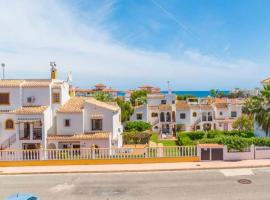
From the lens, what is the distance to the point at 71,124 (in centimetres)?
3434

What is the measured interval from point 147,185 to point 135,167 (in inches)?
159

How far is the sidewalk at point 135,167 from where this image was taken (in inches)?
826

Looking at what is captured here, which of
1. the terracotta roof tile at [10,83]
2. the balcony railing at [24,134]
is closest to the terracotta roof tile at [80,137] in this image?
the balcony railing at [24,134]

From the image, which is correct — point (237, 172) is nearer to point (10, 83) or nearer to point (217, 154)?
point (217, 154)

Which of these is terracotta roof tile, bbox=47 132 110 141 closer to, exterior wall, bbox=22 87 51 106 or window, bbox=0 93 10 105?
exterior wall, bbox=22 87 51 106

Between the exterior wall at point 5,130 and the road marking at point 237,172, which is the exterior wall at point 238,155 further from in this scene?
the exterior wall at point 5,130

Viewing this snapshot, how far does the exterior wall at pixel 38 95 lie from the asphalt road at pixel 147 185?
1459 cm

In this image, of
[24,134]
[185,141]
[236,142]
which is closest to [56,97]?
[24,134]

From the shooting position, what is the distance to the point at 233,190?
16484 mm

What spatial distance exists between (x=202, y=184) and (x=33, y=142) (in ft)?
69.7

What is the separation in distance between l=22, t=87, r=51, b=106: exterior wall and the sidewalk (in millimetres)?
12856

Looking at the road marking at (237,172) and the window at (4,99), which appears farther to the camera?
the window at (4,99)

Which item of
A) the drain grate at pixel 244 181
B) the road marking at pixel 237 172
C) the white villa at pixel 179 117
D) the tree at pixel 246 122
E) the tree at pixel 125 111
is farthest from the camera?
the white villa at pixel 179 117

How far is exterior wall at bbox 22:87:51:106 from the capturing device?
34.0 meters
